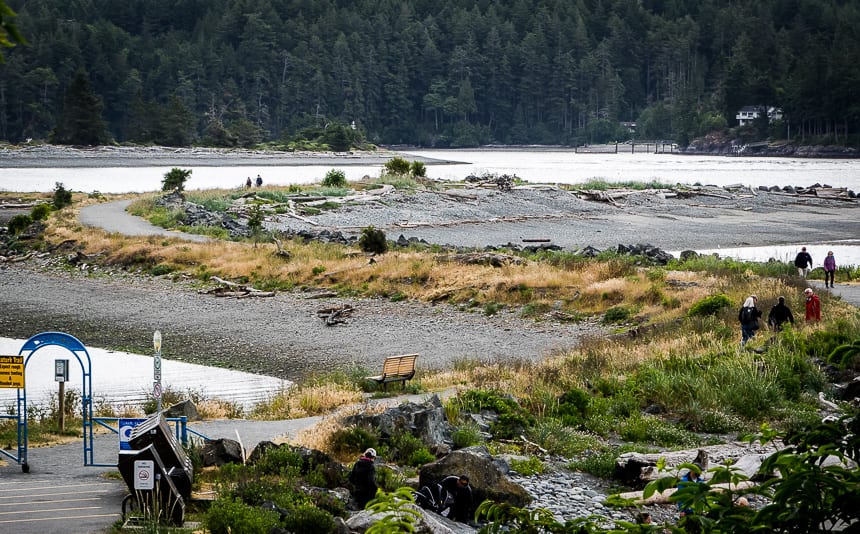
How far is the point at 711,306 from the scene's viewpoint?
28.6 metres

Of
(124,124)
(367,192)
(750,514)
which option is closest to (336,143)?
(124,124)

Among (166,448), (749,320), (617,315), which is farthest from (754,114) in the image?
(166,448)

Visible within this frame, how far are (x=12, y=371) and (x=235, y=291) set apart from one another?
23.3 metres

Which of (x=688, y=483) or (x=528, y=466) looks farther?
(x=528, y=466)

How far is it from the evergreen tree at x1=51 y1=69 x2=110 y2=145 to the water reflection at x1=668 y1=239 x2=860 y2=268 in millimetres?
102801

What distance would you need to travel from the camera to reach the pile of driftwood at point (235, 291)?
36.8m

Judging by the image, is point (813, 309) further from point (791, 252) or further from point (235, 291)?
point (791, 252)

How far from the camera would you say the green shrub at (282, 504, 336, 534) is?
37.3ft

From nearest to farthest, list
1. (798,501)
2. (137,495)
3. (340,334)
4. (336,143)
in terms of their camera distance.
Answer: (798,501), (137,495), (340,334), (336,143)

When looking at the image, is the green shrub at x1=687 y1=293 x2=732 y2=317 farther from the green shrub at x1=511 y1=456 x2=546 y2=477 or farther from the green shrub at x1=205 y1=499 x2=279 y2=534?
the green shrub at x1=205 y1=499 x2=279 y2=534

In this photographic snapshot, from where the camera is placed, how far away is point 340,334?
100 ft

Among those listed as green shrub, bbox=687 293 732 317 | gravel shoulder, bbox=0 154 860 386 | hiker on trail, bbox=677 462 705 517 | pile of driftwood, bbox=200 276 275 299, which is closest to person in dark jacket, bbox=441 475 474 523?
hiker on trail, bbox=677 462 705 517

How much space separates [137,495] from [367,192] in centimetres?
5643

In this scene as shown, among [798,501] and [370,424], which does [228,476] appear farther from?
[798,501]
